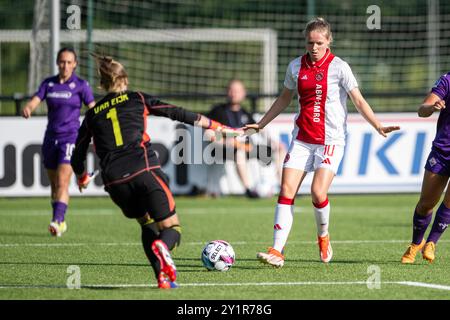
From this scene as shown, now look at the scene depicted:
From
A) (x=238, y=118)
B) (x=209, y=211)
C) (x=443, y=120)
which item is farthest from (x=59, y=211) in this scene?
(x=238, y=118)

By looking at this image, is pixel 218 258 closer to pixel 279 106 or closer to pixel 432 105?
pixel 279 106

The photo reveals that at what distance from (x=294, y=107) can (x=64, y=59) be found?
37.0 feet

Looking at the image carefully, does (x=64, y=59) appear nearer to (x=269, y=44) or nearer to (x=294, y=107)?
(x=294, y=107)

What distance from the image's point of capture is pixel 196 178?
17.6 meters

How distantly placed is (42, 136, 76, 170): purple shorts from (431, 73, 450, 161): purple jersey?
16.7 feet

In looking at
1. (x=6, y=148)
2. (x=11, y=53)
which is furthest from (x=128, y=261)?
(x=11, y=53)

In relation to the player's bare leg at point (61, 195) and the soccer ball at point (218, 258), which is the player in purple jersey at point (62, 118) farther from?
the soccer ball at point (218, 258)

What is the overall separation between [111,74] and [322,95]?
2289mm

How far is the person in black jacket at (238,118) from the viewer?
1727 centimetres

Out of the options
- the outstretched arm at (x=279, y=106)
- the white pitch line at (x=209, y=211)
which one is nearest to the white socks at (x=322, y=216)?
the outstretched arm at (x=279, y=106)

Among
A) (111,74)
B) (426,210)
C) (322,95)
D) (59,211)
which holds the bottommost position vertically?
(59,211)

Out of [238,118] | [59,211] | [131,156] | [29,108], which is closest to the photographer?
[131,156]

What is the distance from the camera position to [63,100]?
490 inches

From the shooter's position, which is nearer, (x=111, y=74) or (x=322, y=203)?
(x=111, y=74)
